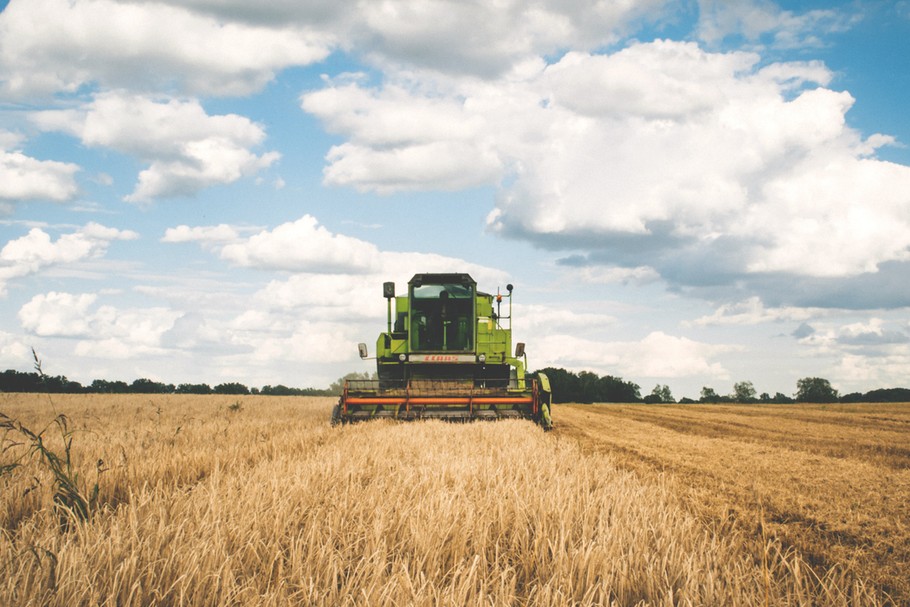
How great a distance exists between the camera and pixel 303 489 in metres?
4.02

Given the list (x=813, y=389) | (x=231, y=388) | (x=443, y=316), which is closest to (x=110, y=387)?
(x=231, y=388)

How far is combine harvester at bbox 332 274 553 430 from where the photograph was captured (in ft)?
40.3

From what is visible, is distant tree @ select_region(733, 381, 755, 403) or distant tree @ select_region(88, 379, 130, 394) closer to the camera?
distant tree @ select_region(88, 379, 130, 394)

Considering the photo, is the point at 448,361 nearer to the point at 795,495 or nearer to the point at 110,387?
the point at 795,495

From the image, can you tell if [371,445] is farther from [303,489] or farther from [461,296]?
[461,296]

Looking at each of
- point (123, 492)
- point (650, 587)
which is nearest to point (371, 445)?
point (123, 492)

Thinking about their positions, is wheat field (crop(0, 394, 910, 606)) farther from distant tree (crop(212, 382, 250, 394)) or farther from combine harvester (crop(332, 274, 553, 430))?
distant tree (crop(212, 382, 250, 394))

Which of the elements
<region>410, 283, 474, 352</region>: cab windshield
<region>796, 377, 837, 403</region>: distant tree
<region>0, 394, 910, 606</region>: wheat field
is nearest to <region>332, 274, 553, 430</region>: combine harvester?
<region>410, 283, 474, 352</region>: cab windshield

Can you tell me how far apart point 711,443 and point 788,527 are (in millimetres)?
6726

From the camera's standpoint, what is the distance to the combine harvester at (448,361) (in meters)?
12.3

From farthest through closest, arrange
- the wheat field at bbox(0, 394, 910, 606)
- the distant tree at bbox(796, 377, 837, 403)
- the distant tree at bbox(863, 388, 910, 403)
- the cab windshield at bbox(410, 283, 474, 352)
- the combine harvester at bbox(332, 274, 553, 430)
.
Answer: the distant tree at bbox(796, 377, 837, 403) → the distant tree at bbox(863, 388, 910, 403) → the cab windshield at bbox(410, 283, 474, 352) → the combine harvester at bbox(332, 274, 553, 430) → the wheat field at bbox(0, 394, 910, 606)

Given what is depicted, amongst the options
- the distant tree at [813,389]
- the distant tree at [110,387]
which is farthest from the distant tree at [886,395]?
the distant tree at [110,387]

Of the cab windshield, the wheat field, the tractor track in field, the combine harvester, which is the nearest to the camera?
the wheat field

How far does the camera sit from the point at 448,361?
14.2m
